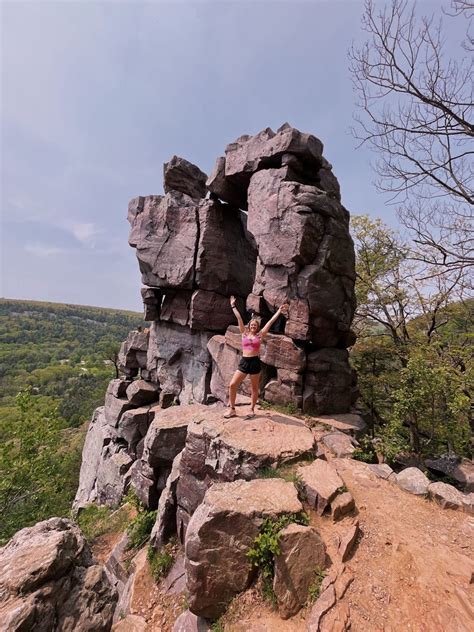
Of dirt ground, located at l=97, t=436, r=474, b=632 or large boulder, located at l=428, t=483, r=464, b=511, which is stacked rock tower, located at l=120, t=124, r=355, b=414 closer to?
large boulder, located at l=428, t=483, r=464, b=511

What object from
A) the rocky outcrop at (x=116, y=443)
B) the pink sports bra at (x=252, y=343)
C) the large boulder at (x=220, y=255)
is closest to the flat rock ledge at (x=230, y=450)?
the pink sports bra at (x=252, y=343)

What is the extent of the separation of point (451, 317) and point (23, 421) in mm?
25280

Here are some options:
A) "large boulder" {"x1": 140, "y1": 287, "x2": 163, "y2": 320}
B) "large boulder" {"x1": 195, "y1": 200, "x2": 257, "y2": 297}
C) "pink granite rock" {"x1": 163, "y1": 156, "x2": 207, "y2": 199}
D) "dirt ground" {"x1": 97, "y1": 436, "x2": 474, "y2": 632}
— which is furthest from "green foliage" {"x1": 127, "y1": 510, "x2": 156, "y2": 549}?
"pink granite rock" {"x1": 163, "y1": 156, "x2": 207, "y2": 199}

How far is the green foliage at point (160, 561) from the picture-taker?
7.25 metres

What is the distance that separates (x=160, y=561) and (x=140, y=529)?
3021 millimetres

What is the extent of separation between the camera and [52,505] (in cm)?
1753

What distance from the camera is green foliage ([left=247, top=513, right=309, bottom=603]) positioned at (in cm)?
425

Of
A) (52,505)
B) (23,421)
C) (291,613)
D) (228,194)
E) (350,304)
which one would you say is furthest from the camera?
(52,505)

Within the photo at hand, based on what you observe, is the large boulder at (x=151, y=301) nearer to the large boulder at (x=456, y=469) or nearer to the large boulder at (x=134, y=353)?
the large boulder at (x=134, y=353)

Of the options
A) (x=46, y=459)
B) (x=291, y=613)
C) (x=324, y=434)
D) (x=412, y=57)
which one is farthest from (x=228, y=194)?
(x=46, y=459)

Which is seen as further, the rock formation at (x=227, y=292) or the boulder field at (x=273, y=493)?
the rock formation at (x=227, y=292)

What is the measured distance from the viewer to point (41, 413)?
16719 millimetres

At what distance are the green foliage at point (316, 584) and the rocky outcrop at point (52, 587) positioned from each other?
3280 mm

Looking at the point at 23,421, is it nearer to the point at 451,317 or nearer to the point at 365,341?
the point at 365,341
